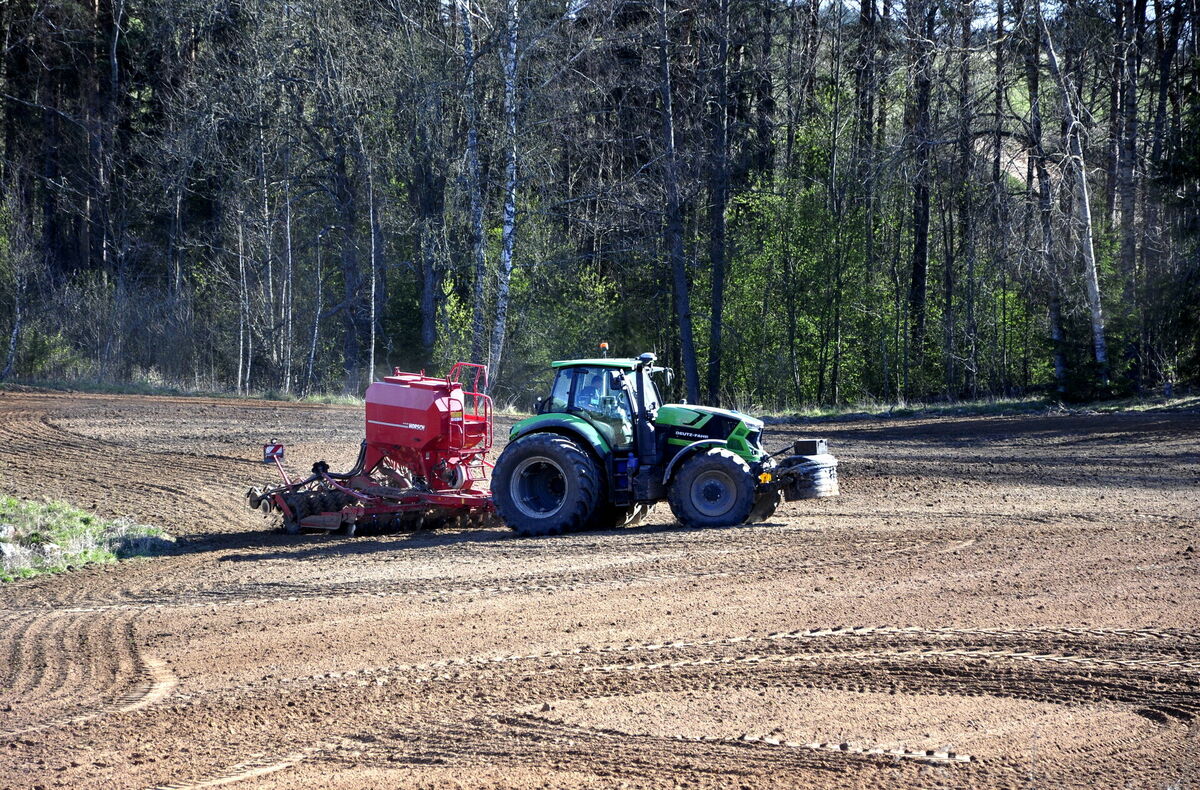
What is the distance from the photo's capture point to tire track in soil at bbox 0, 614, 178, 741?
591cm

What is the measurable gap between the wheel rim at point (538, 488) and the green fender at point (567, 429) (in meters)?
0.36

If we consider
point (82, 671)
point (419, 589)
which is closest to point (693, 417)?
point (419, 589)

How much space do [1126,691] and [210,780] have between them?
4532 mm

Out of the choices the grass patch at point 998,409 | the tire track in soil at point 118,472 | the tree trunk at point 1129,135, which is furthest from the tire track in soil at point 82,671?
the tree trunk at point 1129,135

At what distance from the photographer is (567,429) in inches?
454

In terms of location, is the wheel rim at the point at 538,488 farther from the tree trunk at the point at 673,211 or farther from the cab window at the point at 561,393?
the tree trunk at the point at 673,211

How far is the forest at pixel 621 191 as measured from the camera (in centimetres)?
2358

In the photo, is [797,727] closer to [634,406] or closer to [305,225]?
[634,406]

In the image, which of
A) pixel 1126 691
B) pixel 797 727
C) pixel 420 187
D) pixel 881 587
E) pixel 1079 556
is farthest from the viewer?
pixel 420 187

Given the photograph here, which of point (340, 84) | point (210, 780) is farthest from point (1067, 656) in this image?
point (340, 84)

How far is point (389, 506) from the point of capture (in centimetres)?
1184

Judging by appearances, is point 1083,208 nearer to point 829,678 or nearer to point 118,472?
point 118,472

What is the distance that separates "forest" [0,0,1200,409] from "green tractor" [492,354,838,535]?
11.9 meters

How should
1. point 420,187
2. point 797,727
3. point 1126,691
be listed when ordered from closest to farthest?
point 797,727 < point 1126,691 < point 420,187
